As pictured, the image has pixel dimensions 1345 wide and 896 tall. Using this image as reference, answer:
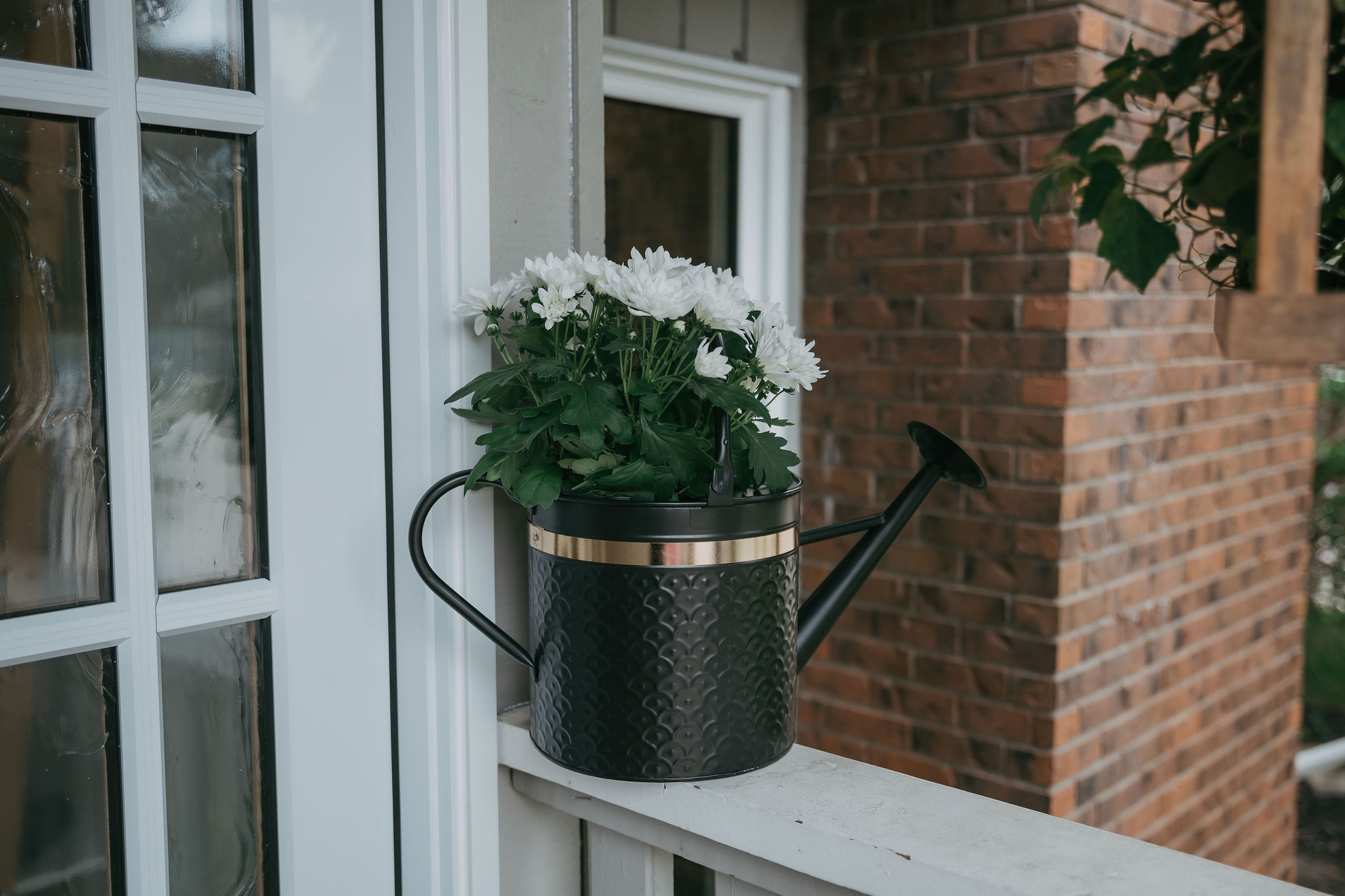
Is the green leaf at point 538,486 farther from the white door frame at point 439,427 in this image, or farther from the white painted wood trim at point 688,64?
the white painted wood trim at point 688,64

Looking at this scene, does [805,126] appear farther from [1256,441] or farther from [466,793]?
[466,793]

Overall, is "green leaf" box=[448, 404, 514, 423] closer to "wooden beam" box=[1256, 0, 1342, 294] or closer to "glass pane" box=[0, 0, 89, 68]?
"glass pane" box=[0, 0, 89, 68]

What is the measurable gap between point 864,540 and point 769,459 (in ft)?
0.77

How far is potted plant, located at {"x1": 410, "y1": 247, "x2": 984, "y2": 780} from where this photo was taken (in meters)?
0.96

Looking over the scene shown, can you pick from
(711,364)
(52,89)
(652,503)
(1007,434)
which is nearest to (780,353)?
(711,364)

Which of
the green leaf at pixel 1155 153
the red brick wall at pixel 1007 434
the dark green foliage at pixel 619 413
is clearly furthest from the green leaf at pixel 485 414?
the red brick wall at pixel 1007 434

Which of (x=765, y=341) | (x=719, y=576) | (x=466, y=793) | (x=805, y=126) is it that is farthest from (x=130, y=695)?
(x=805, y=126)

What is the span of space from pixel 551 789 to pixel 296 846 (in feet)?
0.90

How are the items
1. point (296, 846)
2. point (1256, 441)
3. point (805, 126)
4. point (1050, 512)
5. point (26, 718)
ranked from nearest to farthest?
point (26, 718) → point (296, 846) → point (1050, 512) → point (805, 126) → point (1256, 441)

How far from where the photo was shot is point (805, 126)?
2418 millimetres

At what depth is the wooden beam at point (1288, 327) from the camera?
0.61m

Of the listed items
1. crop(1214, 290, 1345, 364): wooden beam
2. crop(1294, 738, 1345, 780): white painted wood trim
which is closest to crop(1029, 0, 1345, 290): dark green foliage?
crop(1214, 290, 1345, 364): wooden beam

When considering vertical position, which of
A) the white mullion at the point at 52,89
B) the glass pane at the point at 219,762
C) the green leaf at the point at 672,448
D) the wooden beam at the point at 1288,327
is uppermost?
the white mullion at the point at 52,89

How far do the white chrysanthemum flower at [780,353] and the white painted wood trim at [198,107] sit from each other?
0.54 m
